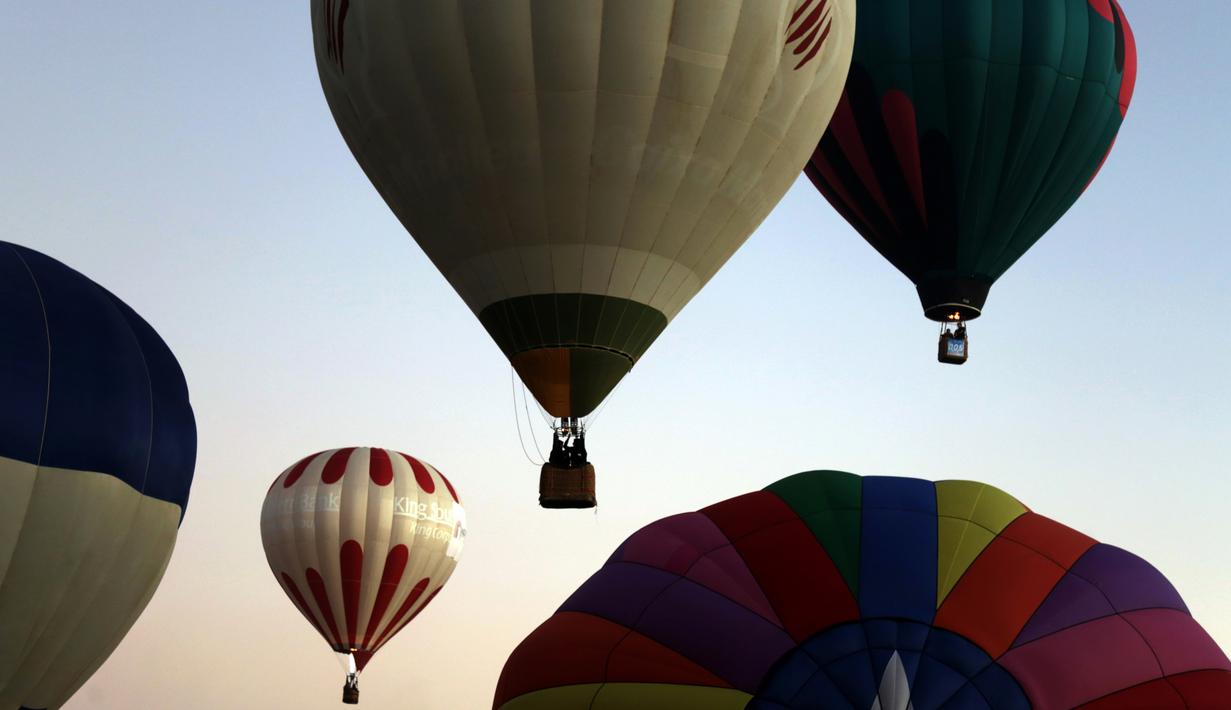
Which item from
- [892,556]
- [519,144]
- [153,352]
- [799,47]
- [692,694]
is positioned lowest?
[692,694]

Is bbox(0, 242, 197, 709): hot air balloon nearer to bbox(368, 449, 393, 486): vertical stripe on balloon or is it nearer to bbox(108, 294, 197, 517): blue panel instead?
bbox(108, 294, 197, 517): blue panel

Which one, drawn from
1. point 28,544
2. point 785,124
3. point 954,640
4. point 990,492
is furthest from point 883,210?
point 28,544

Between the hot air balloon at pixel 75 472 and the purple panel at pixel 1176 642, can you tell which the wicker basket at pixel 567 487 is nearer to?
the hot air balloon at pixel 75 472

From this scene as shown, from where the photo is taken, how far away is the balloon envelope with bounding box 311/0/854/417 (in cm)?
1430

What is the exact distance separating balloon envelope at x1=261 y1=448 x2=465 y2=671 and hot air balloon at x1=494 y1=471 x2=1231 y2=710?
13.3 metres

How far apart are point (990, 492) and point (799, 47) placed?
5519mm

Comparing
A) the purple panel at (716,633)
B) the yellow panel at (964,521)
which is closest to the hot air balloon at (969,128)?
the yellow panel at (964,521)

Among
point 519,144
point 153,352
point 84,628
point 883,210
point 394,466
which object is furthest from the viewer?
point 394,466

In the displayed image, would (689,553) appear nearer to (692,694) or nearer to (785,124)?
(692,694)

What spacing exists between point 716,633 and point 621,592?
2.67ft

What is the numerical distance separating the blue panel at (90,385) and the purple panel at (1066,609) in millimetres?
6395

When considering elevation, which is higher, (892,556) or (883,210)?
(883,210)

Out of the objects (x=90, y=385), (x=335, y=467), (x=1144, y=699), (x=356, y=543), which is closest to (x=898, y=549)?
(x=1144, y=699)

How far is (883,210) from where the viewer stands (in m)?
19.5
